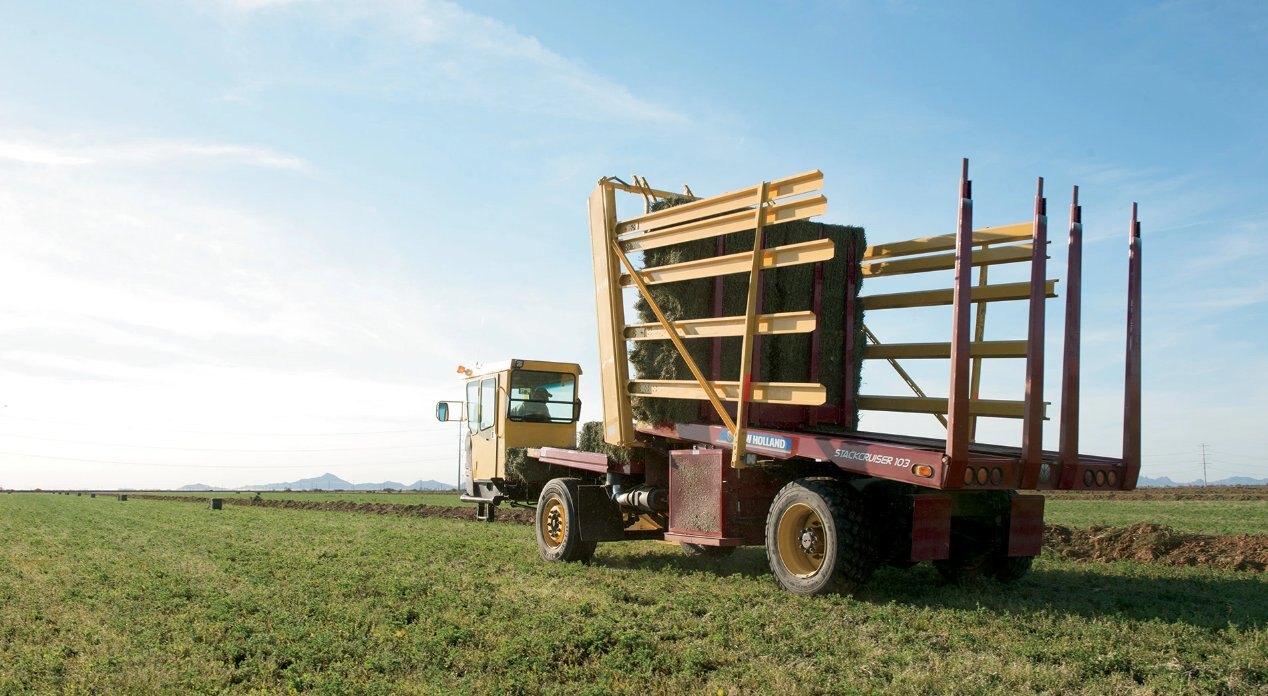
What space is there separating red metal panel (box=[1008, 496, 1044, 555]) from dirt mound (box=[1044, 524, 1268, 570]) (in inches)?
130

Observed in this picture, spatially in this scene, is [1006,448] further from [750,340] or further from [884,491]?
[750,340]

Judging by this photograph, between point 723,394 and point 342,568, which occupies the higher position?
point 723,394

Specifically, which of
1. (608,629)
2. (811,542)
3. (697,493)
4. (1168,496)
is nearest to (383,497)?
(1168,496)

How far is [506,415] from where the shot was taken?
15.8 meters

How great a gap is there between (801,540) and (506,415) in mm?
8056

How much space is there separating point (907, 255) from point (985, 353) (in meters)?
1.36

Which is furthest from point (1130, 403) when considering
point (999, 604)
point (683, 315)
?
point (683, 315)

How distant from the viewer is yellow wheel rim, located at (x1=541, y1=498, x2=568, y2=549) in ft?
38.6

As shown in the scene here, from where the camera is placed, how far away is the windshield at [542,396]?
1595cm

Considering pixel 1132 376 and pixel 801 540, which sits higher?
pixel 1132 376

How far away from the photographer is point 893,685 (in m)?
5.43

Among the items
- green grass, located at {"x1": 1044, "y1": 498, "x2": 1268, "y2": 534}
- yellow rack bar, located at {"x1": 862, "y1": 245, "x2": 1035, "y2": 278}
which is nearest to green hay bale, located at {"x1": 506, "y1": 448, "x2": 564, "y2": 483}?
yellow rack bar, located at {"x1": 862, "y1": 245, "x2": 1035, "y2": 278}

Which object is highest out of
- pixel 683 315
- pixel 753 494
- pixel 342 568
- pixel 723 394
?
pixel 683 315

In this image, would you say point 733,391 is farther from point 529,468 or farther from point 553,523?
point 529,468
